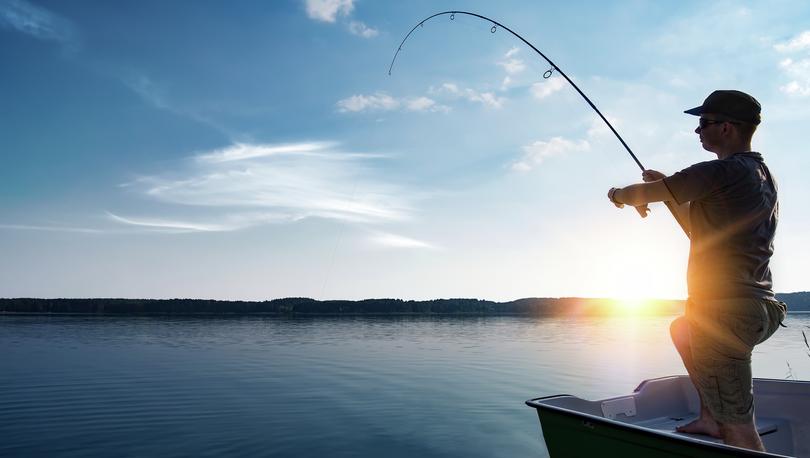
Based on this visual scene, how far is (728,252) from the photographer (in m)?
3.92

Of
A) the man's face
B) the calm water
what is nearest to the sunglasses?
the man's face

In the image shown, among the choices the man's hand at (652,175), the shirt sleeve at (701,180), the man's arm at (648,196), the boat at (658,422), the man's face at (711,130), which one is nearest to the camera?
the shirt sleeve at (701,180)

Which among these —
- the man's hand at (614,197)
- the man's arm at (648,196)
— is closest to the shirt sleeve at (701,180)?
the man's arm at (648,196)

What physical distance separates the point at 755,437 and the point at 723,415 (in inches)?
11.5

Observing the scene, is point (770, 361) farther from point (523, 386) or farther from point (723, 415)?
point (723, 415)

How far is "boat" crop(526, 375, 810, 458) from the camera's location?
14.6ft

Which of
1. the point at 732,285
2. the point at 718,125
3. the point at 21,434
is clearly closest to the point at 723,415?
the point at 732,285

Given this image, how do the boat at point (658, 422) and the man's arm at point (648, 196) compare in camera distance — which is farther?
the boat at point (658, 422)

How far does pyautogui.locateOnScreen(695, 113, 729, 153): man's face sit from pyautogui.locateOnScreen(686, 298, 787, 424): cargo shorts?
1.26 meters

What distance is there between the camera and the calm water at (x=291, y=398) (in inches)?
381

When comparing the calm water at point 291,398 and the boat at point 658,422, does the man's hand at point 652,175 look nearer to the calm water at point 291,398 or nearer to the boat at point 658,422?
the boat at point 658,422

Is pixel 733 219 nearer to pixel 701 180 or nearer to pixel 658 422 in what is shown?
pixel 701 180

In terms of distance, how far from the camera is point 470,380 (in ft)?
60.7

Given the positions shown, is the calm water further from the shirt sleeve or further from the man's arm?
the shirt sleeve
